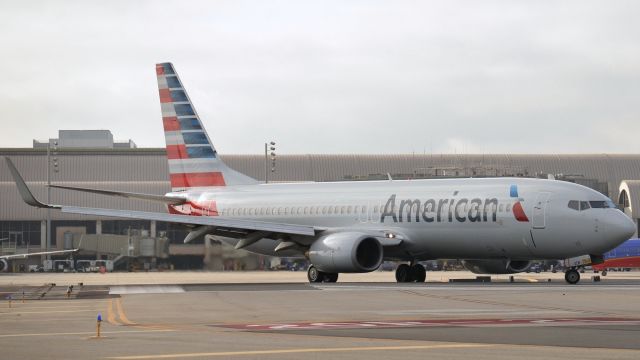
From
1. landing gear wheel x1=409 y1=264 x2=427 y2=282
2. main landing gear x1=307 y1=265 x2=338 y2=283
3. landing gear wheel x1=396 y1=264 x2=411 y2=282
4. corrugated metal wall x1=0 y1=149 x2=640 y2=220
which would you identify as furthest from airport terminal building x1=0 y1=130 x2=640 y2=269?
main landing gear x1=307 y1=265 x2=338 y2=283

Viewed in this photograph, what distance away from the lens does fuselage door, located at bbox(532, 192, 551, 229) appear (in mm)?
42281

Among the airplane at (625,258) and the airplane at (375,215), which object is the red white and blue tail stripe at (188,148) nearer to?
the airplane at (375,215)

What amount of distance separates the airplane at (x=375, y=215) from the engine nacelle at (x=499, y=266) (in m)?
0.06

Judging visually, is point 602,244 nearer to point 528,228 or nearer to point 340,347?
point 528,228

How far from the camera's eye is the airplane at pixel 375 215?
1667 inches

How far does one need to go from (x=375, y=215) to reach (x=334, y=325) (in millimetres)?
25648

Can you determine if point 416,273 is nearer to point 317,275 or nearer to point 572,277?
point 317,275

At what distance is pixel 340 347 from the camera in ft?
57.5

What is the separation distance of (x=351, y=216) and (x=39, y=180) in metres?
78.4

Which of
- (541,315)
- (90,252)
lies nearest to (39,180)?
(90,252)

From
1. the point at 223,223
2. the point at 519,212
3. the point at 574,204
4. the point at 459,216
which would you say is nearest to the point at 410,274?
the point at 459,216

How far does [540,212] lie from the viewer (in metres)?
42.4

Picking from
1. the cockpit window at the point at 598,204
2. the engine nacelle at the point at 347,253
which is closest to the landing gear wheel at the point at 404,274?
the engine nacelle at the point at 347,253

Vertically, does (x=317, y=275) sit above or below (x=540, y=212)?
below
